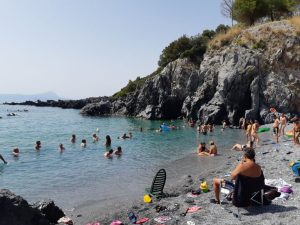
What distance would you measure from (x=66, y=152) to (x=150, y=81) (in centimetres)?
3983

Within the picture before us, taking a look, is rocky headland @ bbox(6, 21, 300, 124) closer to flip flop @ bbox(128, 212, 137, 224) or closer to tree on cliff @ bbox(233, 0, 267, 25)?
tree on cliff @ bbox(233, 0, 267, 25)

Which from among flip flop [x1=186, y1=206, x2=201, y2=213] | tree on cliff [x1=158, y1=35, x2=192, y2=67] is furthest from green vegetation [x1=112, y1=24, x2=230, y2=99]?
flip flop [x1=186, y1=206, x2=201, y2=213]

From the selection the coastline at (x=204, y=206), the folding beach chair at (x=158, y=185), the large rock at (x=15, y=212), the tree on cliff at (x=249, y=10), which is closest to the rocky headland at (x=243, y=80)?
the tree on cliff at (x=249, y=10)

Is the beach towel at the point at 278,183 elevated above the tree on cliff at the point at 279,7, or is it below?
below

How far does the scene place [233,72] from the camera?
51156 millimetres

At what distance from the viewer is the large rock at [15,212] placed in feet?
29.8

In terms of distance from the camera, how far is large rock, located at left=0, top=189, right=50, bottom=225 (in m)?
9.09

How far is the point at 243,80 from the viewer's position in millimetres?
50312

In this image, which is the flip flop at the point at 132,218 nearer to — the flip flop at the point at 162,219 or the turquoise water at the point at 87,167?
the flip flop at the point at 162,219

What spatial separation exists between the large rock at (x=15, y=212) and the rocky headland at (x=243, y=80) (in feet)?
131

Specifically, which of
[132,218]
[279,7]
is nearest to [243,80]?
[279,7]

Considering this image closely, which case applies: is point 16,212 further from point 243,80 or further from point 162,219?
point 243,80

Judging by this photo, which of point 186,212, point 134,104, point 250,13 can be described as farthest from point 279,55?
point 186,212

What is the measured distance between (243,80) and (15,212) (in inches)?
1748
